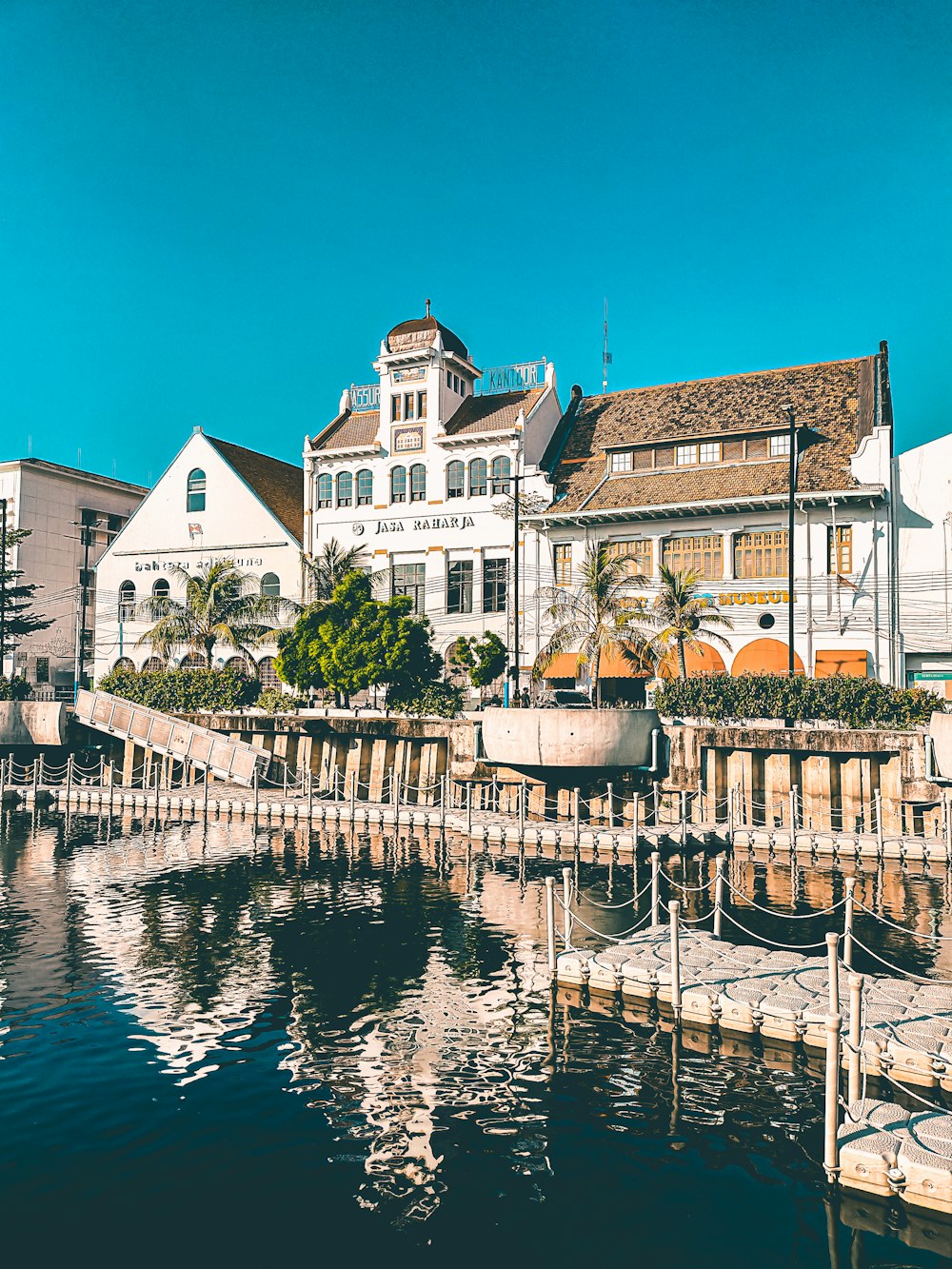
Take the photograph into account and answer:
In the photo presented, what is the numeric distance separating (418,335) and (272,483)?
1552 cm

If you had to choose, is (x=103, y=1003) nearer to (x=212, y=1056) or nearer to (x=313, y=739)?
(x=212, y=1056)

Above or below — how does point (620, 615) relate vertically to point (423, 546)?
below

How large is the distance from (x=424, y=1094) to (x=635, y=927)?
1063 centimetres

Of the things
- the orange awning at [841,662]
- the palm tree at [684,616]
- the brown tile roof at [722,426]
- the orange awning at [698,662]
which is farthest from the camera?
the brown tile roof at [722,426]

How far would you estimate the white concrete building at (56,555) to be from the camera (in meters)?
77.4

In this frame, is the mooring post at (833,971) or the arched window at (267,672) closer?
the mooring post at (833,971)

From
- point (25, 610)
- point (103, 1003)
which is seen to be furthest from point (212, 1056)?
point (25, 610)

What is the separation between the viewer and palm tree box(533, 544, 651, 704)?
45125mm

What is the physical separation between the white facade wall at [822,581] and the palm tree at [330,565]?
17.5 m

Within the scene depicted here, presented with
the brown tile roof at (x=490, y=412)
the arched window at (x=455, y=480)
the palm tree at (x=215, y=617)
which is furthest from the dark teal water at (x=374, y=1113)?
the brown tile roof at (x=490, y=412)

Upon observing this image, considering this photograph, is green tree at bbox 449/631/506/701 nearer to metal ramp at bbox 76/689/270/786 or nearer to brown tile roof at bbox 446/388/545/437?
metal ramp at bbox 76/689/270/786

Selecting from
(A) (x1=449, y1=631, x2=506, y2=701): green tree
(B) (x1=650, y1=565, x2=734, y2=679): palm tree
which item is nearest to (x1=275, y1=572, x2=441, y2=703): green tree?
(A) (x1=449, y1=631, x2=506, y2=701): green tree

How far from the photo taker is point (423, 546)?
59.6 meters

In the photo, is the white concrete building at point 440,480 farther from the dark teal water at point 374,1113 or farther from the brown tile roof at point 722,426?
the dark teal water at point 374,1113
